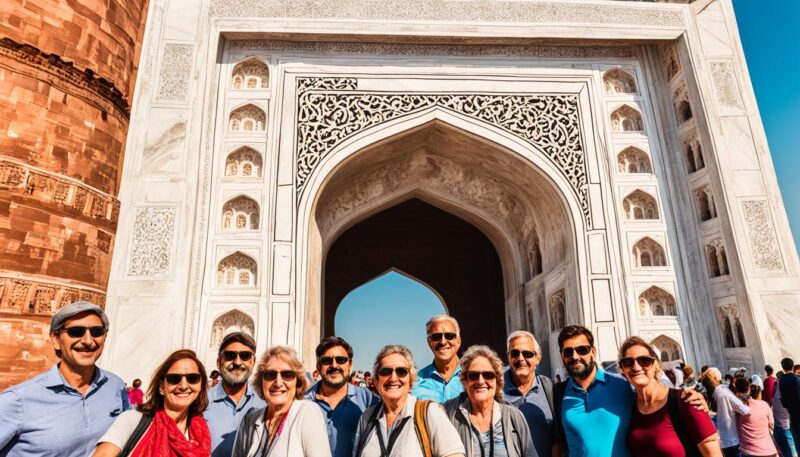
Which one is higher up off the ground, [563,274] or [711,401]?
[563,274]

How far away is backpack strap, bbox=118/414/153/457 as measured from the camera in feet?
4.89

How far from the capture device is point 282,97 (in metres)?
7.00

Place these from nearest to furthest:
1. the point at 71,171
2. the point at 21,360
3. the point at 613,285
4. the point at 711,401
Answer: the point at 711,401 → the point at 21,360 → the point at 71,171 → the point at 613,285

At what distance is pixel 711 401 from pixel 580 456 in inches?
104

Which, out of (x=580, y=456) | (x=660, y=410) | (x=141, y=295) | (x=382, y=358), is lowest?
(x=580, y=456)

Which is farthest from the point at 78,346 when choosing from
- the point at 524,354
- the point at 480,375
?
the point at 524,354

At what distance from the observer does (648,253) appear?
683cm

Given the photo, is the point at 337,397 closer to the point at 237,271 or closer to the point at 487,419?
the point at 487,419

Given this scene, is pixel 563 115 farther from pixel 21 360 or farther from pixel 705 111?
pixel 21 360

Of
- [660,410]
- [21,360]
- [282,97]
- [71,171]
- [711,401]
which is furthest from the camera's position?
[282,97]

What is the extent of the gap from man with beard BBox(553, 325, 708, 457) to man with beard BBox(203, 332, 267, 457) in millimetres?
1308

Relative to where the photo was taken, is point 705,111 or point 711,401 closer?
point 711,401

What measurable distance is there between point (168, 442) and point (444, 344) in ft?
4.05

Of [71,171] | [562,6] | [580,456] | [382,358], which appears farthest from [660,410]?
[562,6]
